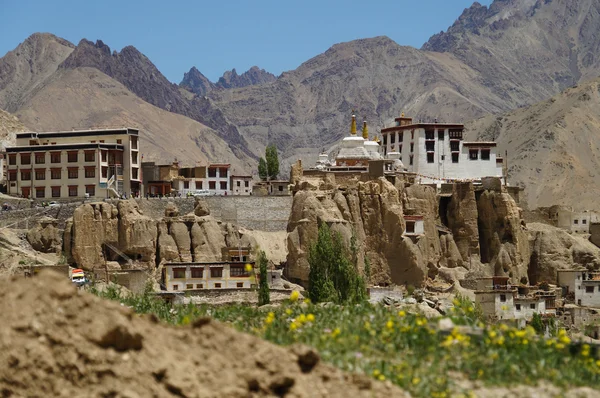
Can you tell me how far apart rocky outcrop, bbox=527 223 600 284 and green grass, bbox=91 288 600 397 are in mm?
55872

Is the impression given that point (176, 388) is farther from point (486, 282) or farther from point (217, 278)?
point (486, 282)

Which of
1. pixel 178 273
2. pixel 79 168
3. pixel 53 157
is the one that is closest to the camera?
pixel 178 273

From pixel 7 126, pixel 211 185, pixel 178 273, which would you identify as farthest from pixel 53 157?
pixel 7 126

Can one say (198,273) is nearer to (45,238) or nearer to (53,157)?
(45,238)

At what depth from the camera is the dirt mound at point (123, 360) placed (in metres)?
17.0

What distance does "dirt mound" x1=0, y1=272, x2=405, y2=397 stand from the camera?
55.9 ft

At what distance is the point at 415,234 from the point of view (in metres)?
73.5

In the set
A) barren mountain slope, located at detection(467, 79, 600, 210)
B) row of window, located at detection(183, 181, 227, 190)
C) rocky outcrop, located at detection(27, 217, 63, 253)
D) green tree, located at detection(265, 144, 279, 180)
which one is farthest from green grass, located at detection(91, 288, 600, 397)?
barren mountain slope, located at detection(467, 79, 600, 210)

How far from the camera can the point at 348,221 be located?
2776 inches

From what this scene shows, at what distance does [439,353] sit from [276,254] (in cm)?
5255

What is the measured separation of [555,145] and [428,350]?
153316mm

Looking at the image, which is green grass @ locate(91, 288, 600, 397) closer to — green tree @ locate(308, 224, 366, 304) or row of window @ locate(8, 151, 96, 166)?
green tree @ locate(308, 224, 366, 304)

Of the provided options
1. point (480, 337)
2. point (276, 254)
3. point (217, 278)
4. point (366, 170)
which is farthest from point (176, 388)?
point (366, 170)

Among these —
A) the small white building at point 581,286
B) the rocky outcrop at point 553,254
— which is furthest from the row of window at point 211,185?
the small white building at point 581,286
